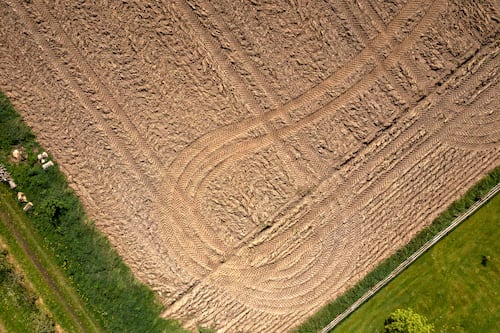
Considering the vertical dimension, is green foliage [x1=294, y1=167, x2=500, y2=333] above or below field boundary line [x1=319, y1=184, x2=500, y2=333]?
above

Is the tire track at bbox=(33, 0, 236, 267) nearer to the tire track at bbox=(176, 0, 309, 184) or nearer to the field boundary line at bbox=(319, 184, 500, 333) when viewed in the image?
the tire track at bbox=(176, 0, 309, 184)

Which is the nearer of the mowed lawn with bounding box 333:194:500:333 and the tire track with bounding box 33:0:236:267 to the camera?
the tire track with bounding box 33:0:236:267

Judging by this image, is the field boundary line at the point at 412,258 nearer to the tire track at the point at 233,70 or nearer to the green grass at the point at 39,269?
the tire track at the point at 233,70

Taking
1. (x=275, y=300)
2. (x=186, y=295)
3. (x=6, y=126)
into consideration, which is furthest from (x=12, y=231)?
(x=275, y=300)

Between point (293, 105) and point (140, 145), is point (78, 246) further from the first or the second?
point (293, 105)

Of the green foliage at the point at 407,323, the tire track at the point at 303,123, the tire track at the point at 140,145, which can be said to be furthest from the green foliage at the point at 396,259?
the tire track at the point at 303,123

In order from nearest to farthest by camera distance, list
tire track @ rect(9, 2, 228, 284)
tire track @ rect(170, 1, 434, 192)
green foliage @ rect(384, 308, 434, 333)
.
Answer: tire track @ rect(9, 2, 228, 284), green foliage @ rect(384, 308, 434, 333), tire track @ rect(170, 1, 434, 192)

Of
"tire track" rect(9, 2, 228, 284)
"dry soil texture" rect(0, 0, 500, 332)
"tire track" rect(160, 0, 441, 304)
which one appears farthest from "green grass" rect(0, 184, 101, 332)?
"tire track" rect(160, 0, 441, 304)
